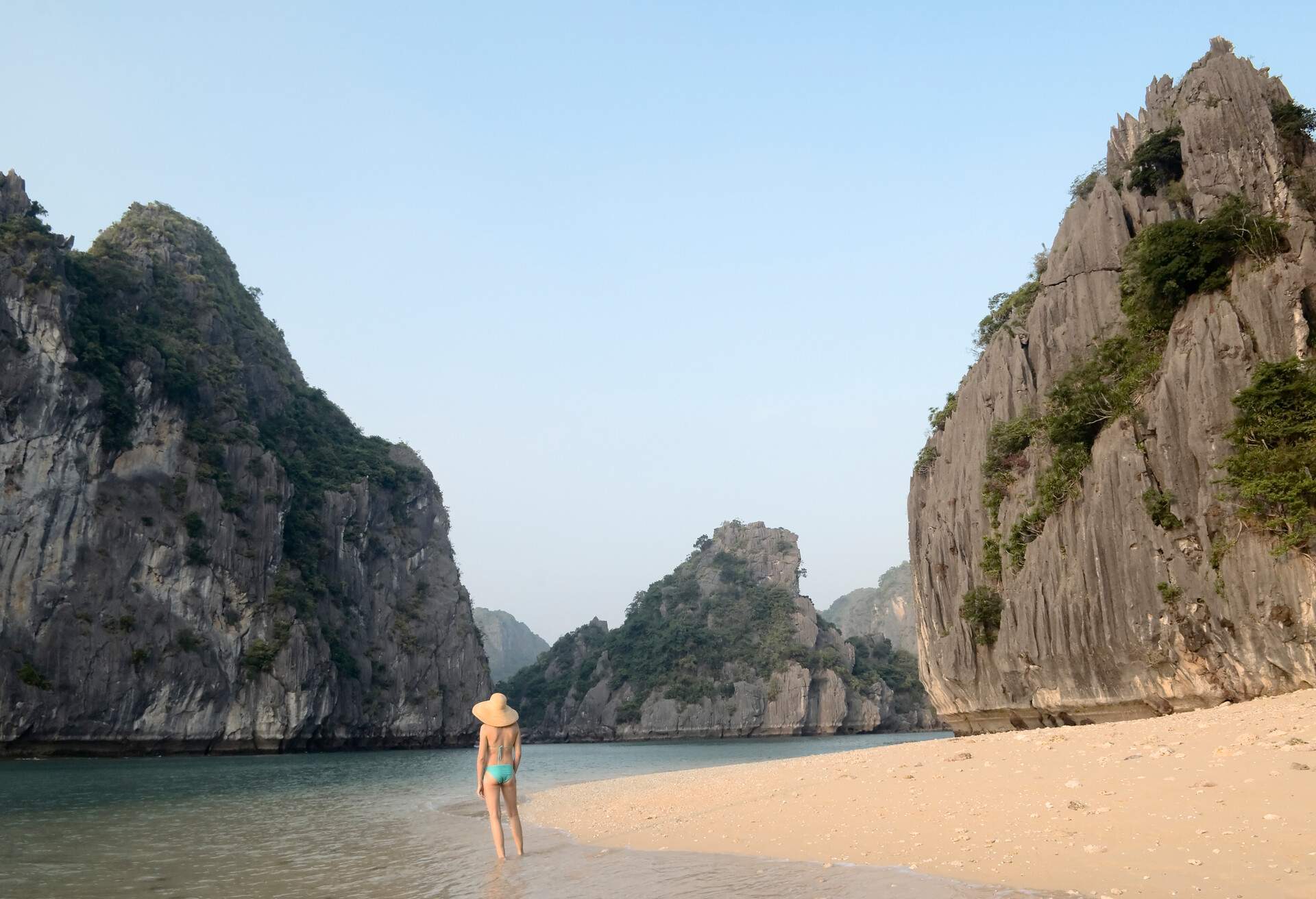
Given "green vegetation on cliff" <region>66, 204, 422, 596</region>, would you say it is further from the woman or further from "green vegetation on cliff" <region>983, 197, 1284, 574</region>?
the woman

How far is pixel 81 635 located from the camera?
5712 cm

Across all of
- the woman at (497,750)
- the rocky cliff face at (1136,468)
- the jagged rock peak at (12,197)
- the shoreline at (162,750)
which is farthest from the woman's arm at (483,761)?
the jagged rock peak at (12,197)

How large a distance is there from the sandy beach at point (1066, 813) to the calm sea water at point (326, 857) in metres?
0.75

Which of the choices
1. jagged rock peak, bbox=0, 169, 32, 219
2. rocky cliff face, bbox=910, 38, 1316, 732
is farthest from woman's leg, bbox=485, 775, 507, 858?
jagged rock peak, bbox=0, 169, 32, 219

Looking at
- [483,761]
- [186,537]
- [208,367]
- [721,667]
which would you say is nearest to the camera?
[483,761]

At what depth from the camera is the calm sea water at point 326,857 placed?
860 cm

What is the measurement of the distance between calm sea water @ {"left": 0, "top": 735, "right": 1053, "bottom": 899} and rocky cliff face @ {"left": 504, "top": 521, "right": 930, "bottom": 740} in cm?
9529

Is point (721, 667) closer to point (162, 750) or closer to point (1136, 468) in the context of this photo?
point (162, 750)

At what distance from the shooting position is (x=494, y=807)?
1091 centimetres

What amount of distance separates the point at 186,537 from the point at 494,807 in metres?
65.4

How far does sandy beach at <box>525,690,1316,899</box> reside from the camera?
6.82m

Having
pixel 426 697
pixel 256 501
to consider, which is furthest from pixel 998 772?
pixel 426 697

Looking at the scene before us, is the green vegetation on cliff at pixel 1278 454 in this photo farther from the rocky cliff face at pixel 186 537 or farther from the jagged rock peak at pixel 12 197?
the jagged rock peak at pixel 12 197

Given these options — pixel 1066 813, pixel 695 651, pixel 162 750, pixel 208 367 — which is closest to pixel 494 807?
pixel 1066 813
